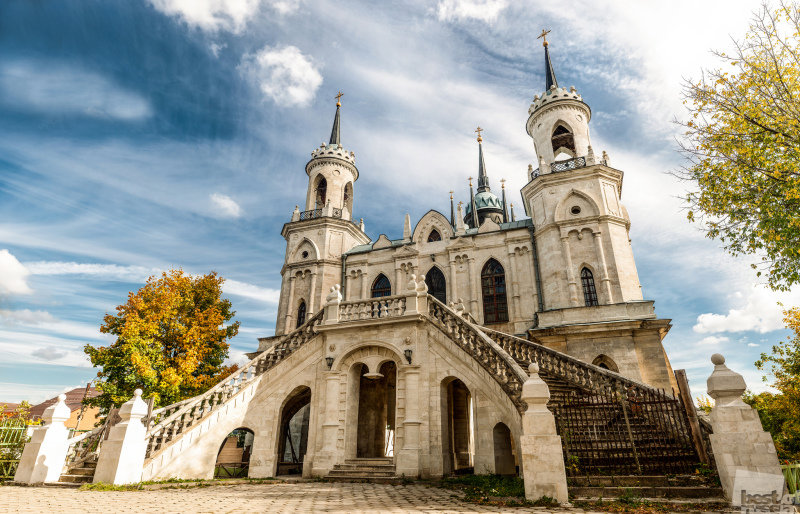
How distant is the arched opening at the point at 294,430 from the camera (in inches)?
671

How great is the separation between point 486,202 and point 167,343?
1615 inches

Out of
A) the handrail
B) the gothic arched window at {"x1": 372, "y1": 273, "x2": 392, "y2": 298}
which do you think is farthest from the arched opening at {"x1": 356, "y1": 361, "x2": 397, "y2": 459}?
the gothic arched window at {"x1": 372, "y1": 273, "x2": 392, "y2": 298}

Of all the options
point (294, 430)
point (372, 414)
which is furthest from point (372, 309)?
point (294, 430)

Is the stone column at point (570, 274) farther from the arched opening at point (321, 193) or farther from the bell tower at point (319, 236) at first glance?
the arched opening at point (321, 193)

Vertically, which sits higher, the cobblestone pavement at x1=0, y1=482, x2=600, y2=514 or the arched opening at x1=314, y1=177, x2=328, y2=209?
the arched opening at x1=314, y1=177, x2=328, y2=209

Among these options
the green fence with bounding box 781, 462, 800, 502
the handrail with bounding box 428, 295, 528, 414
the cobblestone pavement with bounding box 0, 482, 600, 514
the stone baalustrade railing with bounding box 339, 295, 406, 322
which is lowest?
the cobblestone pavement with bounding box 0, 482, 600, 514

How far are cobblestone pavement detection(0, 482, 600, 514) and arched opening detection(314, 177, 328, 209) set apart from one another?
22371 mm

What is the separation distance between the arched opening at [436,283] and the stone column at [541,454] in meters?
16.7

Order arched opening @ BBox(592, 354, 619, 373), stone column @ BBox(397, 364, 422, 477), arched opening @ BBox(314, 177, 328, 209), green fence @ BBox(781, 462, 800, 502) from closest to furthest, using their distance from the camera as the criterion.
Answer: green fence @ BBox(781, 462, 800, 502) < stone column @ BBox(397, 364, 422, 477) < arched opening @ BBox(592, 354, 619, 373) < arched opening @ BBox(314, 177, 328, 209)

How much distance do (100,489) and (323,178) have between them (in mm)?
24729

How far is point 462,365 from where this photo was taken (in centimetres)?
1445

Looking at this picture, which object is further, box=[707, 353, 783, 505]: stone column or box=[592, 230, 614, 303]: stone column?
box=[592, 230, 614, 303]: stone column

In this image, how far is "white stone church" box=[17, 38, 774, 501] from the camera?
10.4 m

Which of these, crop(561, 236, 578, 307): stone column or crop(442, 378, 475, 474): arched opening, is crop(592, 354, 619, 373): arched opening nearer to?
crop(561, 236, 578, 307): stone column
